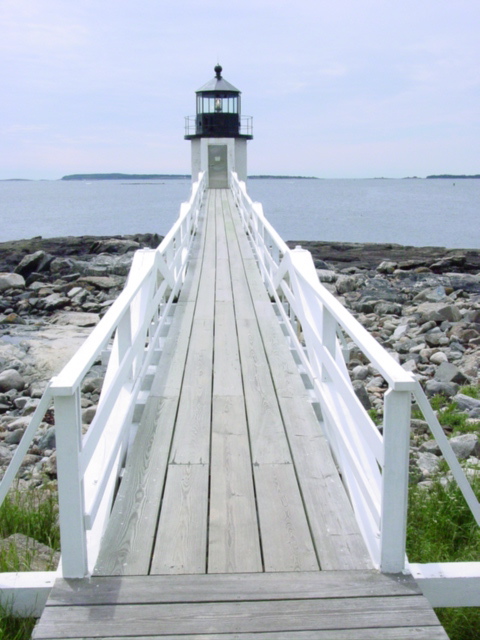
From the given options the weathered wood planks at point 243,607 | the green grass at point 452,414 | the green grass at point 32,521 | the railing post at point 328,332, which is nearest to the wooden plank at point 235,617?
the weathered wood planks at point 243,607

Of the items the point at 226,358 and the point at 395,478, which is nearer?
the point at 395,478

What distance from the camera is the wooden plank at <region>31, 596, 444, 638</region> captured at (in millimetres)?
2482

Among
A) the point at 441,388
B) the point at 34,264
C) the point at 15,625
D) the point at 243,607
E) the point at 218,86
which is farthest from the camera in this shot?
the point at 218,86

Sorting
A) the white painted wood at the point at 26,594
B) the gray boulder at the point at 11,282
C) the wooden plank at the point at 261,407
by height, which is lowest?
the gray boulder at the point at 11,282

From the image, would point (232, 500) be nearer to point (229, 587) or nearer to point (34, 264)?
point (229, 587)

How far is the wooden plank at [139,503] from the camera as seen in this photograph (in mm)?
2933

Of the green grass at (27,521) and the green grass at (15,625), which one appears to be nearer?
the green grass at (15,625)

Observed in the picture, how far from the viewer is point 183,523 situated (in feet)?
10.7

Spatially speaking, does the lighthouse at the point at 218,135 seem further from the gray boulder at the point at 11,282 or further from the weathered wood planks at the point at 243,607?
the weathered wood planks at the point at 243,607

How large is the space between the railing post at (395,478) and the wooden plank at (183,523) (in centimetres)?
73

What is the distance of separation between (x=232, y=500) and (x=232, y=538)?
362 mm

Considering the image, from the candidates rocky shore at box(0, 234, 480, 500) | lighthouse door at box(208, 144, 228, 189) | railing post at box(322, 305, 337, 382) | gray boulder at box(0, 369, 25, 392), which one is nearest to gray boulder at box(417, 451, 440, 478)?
rocky shore at box(0, 234, 480, 500)

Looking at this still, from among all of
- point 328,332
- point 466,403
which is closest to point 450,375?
point 466,403

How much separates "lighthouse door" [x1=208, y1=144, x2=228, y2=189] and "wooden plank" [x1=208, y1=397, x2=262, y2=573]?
23095 mm
